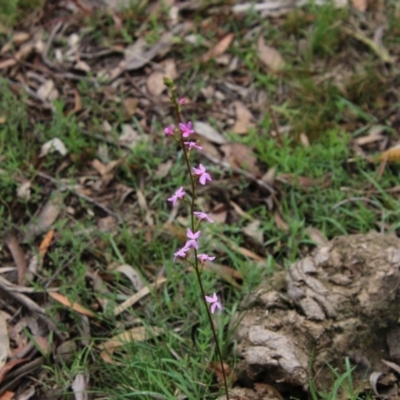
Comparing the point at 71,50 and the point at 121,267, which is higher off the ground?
the point at 71,50

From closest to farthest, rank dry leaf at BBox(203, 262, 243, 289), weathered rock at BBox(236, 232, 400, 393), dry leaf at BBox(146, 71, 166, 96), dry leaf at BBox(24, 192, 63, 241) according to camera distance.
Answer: weathered rock at BBox(236, 232, 400, 393) < dry leaf at BBox(203, 262, 243, 289) < dry leaf at BBox(24, 192, 63, 241) < dry leaf at BBox(146, 71, 166, 96)

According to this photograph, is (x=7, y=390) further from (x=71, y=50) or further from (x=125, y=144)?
(x=71, y=50)

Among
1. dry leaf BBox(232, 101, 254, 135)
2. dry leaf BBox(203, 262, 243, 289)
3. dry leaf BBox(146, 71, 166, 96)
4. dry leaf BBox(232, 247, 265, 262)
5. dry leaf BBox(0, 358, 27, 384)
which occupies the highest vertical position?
dry leaf BBox(146, 71, 166, 96)

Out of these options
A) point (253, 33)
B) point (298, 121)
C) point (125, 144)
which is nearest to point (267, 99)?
point (298, 121)

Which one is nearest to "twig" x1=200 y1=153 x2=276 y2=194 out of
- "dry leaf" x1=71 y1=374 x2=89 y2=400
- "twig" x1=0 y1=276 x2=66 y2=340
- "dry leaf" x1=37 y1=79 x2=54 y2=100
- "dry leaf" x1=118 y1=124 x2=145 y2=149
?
"dry leaf" x1=118 y1=124 x2=145 y2=149

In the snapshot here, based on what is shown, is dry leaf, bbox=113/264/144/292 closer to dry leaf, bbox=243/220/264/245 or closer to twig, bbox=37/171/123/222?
twig, bbox=37/171/123/222

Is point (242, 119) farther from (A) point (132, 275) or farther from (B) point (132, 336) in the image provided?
(B) point (132, 336)
